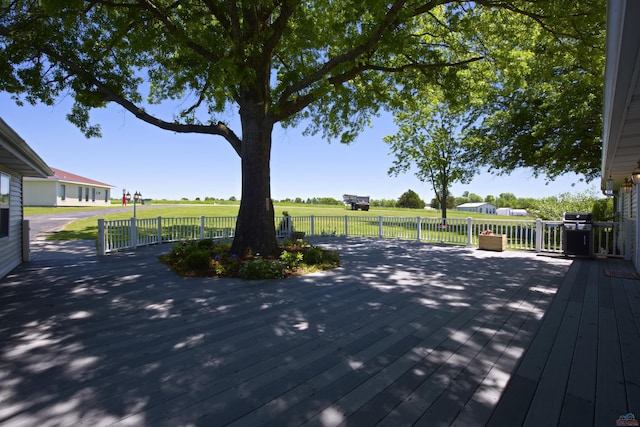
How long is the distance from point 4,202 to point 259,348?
6.67 metres

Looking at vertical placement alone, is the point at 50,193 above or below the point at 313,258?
above

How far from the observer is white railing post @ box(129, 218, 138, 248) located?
29.8 ft

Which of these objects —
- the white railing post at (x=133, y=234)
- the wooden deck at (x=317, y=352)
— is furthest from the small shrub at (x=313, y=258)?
the white railing post at (x=133, y=234)

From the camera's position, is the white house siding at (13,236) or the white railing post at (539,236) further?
the white railing post at (539,236)

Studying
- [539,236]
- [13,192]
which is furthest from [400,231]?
[13,192]

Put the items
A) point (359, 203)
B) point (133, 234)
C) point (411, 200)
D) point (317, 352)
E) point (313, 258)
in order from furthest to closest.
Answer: point (411, 200) < point (359, 203) < point (133, 234) < point (313, 258) < point (317, 352)

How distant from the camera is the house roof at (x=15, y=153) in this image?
4082mm

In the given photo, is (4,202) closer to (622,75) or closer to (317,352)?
(317,352)

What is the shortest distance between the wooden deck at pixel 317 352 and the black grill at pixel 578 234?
9.65 feet

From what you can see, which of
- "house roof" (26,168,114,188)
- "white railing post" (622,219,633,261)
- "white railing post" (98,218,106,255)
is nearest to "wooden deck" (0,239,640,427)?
"white railing post" (98,218,106,255)

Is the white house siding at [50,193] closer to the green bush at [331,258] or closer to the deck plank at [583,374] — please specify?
the green bush at [331,258]

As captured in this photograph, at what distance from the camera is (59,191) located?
1078 inches

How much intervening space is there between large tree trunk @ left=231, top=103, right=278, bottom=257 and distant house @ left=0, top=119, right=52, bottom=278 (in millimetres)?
3809

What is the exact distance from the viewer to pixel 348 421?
1806 mm
